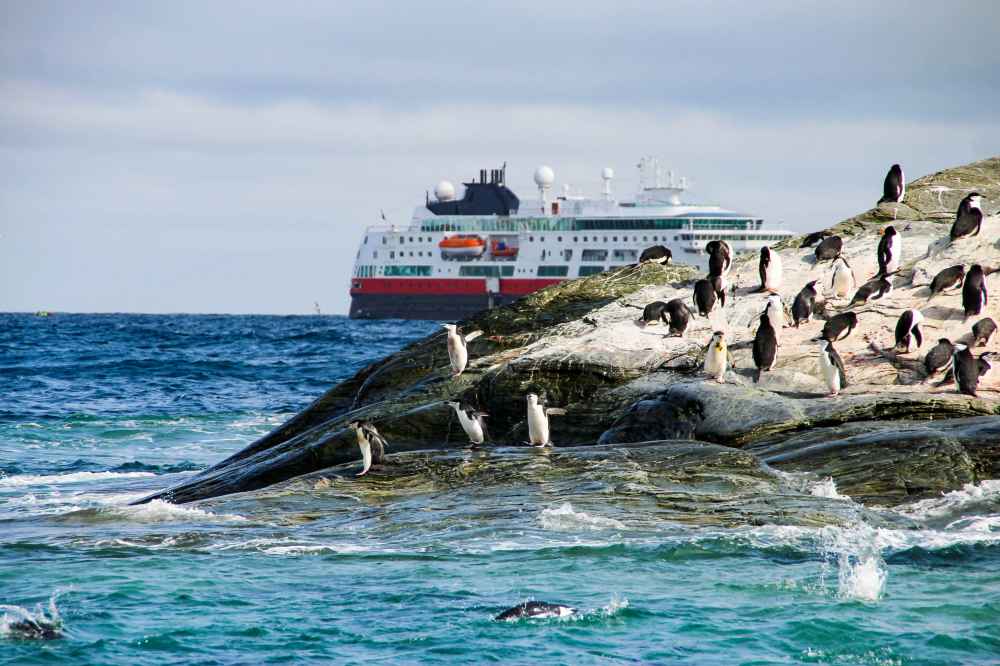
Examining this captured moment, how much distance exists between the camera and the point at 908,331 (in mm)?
14078

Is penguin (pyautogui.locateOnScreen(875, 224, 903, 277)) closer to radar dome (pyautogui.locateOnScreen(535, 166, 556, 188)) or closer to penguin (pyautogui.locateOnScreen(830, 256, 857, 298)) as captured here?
penguin (pyautogui.locateOnScreen(830, 256, 857, 298))

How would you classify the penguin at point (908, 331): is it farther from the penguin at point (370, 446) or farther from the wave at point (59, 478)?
the wave at point (59, 478)

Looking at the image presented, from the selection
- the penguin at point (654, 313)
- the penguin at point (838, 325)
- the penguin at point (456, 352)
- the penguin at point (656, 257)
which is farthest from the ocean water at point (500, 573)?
the penguin at point (656, 257)

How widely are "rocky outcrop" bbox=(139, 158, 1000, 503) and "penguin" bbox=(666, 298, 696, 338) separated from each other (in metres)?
0.14

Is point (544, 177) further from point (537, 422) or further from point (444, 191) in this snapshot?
point (537, 422)

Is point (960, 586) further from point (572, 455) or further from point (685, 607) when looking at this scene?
point (572, 455)

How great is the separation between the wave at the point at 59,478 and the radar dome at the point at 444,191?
9918 cm

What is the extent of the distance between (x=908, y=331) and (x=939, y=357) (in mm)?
588

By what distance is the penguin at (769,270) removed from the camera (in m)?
16.5

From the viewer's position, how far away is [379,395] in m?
16.6

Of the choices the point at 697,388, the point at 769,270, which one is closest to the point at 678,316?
the point at 697,388

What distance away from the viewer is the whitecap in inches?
428

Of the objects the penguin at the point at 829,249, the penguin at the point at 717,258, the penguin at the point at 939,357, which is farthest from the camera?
the penguin at the point at 829,249

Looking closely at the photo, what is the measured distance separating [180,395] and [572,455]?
22184mm
